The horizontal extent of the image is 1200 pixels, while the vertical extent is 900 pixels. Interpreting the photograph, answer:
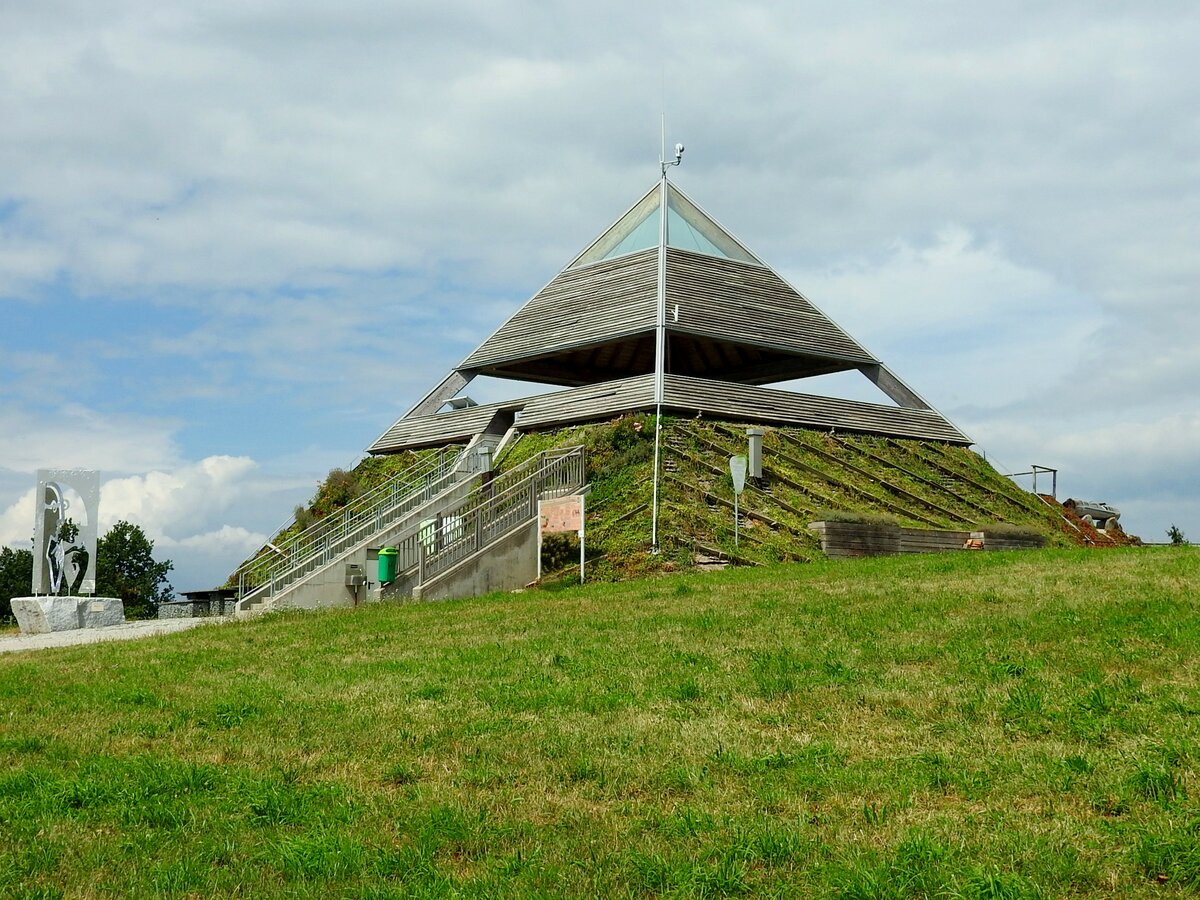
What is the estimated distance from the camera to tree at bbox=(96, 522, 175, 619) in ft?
150

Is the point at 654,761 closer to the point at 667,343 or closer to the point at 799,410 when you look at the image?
the point at 799,410

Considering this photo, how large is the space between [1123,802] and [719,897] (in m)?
2.59

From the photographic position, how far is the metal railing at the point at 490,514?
2281 cm

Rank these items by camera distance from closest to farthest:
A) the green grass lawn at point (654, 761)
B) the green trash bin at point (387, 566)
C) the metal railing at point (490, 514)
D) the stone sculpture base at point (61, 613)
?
1. the green grass lawn at point (654, 761)
2. the green trash bin at point (387, 566)
3. the metal railing at point (490, 514)
4. the stone sculpture base at point (61, 613)

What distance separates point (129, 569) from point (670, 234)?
2764 centimetres

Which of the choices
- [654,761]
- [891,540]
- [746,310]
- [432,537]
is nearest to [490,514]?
[432,537]

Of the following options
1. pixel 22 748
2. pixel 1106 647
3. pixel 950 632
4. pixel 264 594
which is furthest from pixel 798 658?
pixel 264 594

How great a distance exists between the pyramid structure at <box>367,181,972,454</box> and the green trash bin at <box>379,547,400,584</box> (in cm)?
802

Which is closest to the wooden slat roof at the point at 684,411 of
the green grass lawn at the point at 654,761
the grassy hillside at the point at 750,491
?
the grassy hillside at the point at 750,491

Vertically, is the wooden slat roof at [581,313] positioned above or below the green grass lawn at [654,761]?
above

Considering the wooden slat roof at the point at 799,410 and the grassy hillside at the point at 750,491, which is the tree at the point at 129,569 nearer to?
the grassy hillside at the point at 750,491

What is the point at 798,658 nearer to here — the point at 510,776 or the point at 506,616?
the point at 510,776

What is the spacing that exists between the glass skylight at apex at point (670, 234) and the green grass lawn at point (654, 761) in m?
20.9

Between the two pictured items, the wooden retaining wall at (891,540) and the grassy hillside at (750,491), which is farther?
the wooden retaining wall at (891,540)
